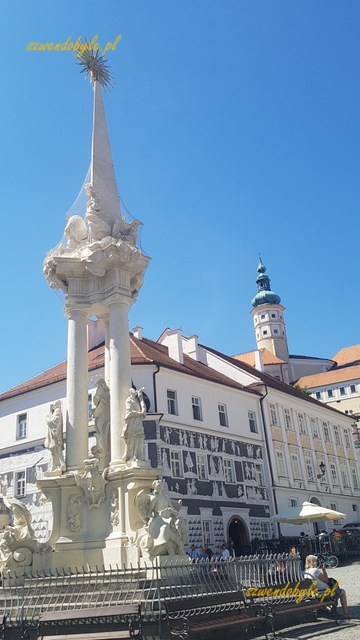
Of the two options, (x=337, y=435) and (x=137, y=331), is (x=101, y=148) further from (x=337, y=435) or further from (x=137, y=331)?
(x=337, y=435)

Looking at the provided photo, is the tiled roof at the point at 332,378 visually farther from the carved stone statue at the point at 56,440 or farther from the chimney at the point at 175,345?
the carved stone statue at the point at 56,440

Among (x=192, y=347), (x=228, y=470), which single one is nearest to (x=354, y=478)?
(x=192, y=347)

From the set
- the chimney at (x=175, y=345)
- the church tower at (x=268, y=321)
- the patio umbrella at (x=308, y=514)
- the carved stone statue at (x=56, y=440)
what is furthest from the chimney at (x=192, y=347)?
the church tower at (x=268, y=321)

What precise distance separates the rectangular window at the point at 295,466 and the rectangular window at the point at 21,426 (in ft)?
53.2

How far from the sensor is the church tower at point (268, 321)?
8112cm

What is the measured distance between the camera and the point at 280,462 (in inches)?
1387

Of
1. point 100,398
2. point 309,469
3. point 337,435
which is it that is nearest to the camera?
point 100,398

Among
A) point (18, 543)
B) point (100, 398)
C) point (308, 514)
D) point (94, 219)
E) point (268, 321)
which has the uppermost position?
point (268, 321)

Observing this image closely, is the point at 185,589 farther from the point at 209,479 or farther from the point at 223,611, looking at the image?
the point at 209,479

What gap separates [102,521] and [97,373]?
52.9 ft

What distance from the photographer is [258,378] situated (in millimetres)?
36375

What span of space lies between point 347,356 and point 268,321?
469 inches

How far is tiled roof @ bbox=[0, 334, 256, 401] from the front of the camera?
93.0 ft

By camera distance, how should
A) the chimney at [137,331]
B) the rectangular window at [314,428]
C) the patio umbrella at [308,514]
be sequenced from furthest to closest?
the rectangular window at [314,428] < the chimney at [137,331] < the patio umbrella at [308,514]
